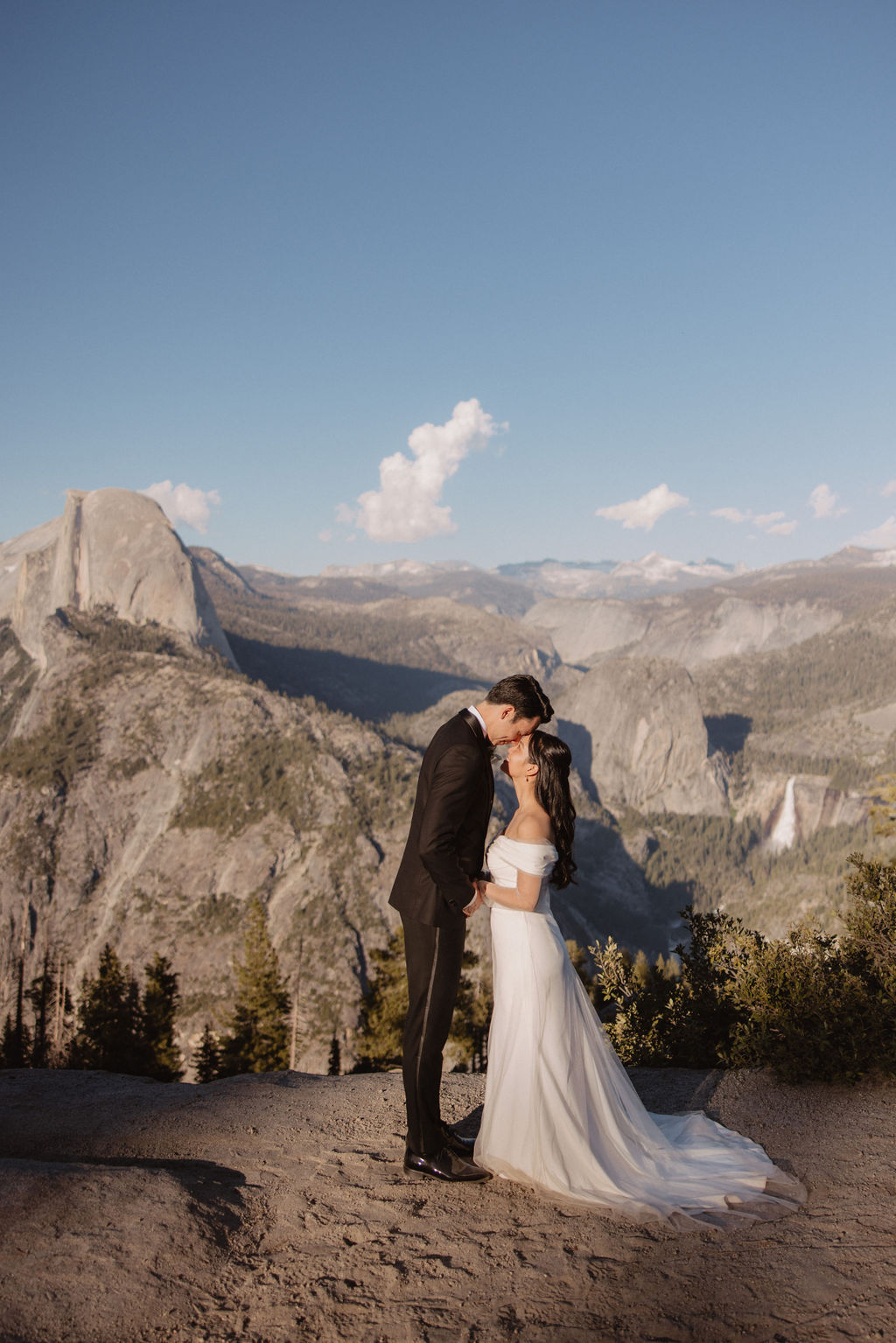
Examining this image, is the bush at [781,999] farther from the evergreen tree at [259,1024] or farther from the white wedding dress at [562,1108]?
the evergreen tree at [259,1024]

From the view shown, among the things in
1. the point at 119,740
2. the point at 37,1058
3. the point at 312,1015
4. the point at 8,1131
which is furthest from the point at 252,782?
the point at 8,1131

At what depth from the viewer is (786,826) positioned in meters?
193

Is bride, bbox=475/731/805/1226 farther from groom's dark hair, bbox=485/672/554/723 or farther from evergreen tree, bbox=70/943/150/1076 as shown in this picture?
evergreen tree, bbox=70/943/150/1076

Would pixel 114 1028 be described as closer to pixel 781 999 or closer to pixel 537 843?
pixel 781 999

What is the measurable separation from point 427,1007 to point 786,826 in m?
212

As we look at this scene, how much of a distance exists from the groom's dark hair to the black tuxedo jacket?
0.95ft

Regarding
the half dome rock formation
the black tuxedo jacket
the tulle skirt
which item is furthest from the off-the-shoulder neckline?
the half dome rock formation

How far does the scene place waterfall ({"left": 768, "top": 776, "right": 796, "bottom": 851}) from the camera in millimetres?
191038

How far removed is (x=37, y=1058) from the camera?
28.4m

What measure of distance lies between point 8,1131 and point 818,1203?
8.56m

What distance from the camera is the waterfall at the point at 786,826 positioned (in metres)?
191

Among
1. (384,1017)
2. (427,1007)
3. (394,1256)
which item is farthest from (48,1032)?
(394,1256)

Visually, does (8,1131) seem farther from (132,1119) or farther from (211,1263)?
(211,1263)

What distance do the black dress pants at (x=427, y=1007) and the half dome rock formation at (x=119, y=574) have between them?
551ft
